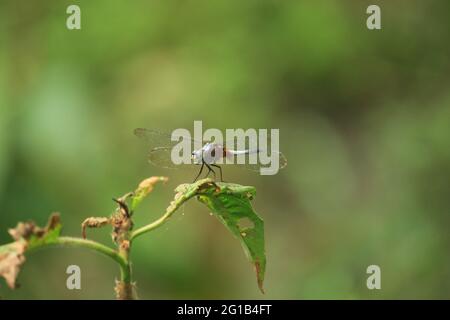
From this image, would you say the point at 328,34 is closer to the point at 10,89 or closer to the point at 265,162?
the point at 10,89

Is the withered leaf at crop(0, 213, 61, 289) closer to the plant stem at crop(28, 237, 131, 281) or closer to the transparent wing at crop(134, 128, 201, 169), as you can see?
the plant stem at crop(28, 237, 131, 281)

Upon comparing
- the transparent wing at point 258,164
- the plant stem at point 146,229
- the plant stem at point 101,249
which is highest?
the transparent wing at point 258,164

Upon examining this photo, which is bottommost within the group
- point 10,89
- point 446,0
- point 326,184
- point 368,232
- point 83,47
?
point 368,232

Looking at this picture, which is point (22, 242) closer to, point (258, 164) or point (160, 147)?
point (160, 147)

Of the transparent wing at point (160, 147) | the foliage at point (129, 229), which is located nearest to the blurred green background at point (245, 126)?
the transparent wing at point (160, 147)

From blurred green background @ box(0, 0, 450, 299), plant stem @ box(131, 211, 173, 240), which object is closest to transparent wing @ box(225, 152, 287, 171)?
plant stem @ box(131, 211, 173, 240)

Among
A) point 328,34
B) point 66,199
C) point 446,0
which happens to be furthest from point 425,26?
point 66,199

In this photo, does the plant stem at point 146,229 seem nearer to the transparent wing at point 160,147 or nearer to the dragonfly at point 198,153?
the dragonfly at point 198,153

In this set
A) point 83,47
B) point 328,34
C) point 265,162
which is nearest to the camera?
point 265,162
